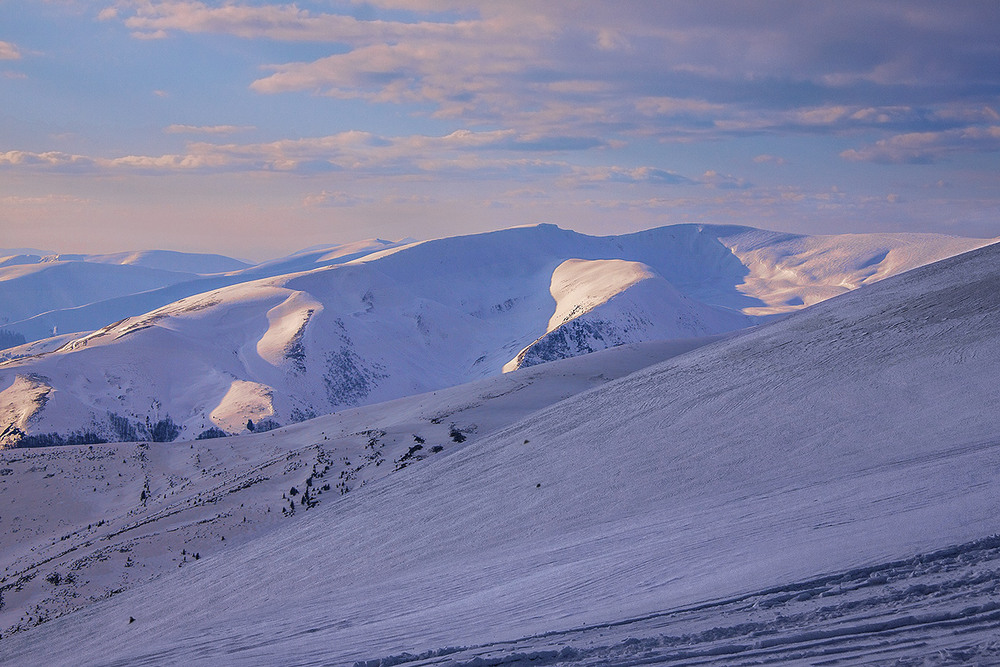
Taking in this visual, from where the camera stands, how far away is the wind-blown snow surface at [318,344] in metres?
67.5

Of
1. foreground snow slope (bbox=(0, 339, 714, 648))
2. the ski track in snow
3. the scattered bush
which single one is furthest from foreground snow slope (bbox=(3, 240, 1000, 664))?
the scattered bush

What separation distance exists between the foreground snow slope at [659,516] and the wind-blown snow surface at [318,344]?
182ft

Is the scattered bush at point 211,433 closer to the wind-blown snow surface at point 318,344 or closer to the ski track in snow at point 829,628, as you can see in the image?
the wind-blown snow surface at point 318,344

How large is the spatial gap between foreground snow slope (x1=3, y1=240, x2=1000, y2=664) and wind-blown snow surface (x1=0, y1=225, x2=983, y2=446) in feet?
182

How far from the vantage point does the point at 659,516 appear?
7363 mm

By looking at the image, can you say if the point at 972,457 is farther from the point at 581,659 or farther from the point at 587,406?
the point at 587,406

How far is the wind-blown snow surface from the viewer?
221 feet

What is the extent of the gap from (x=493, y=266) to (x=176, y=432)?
128701 mm

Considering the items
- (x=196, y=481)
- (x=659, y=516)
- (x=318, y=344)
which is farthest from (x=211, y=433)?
(x=659, y=516)

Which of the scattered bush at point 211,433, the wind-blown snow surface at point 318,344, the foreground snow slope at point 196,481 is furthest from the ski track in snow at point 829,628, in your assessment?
the wind-blown snow surface at point 318,344

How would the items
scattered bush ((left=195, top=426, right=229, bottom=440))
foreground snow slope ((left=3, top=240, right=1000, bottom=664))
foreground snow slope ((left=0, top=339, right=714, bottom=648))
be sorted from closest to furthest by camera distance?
1. foreground snow slope ((left=3, top=240, right=1000, bottom=664))
2. foreground snow slope ((left=0, top=339, right=714, bottom=648))
3. scattered bush ((left=195, top=426, right=229, bottom=440))

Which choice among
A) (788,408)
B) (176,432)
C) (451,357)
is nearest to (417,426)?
(788,408)

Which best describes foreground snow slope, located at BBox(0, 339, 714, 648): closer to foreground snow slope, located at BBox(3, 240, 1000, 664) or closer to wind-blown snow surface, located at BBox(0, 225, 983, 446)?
foreground snow slope, located at BBox(3, 240, 1000, 664)

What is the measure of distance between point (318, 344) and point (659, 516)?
93.8m
